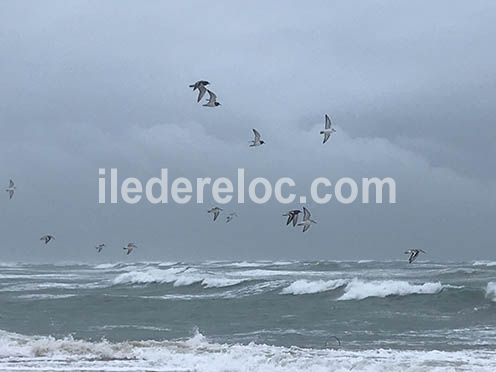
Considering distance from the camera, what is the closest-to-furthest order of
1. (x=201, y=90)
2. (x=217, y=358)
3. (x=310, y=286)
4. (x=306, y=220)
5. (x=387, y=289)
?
(x=217, y=358) → (x=201, y=90) → (x=306, y=220) → (x=387, y=289) → (x=310, y=286)

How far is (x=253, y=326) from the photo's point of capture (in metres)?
21.8

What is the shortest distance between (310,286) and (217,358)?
19.0 metres

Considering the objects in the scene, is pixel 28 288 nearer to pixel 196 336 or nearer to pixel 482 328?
pixel 196 336

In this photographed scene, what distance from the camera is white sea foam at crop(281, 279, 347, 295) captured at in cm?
3216

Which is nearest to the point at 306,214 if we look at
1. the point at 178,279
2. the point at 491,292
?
the point at 491,292

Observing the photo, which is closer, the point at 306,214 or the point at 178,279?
the point at 306,214

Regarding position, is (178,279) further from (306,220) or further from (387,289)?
(306,220)

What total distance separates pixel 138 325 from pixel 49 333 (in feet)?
9.58

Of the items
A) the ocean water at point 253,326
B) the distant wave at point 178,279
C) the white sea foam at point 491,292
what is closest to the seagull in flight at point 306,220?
the ocean water at point 253,326

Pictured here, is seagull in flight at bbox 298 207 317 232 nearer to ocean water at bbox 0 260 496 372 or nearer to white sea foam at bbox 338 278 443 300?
ocean water at bbox 0 260 496 372

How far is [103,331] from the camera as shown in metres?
20.7

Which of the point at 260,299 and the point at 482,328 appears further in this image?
the point at 260,299

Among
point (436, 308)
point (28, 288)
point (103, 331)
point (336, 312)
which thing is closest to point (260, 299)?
point (336, 312)

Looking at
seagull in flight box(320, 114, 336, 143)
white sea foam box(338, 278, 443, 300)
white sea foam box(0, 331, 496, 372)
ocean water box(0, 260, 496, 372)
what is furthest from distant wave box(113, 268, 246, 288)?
white sea foam box(0, 331, 496, 372)
